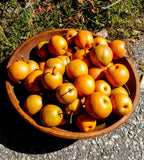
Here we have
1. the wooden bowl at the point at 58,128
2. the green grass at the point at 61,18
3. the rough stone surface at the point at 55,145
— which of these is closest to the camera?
the wooden bowl at the point at 58,128

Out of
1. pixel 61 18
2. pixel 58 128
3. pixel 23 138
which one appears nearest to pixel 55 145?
pixel 23 138

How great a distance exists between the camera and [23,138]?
2.81 meters

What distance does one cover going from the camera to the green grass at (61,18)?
3.72 meters

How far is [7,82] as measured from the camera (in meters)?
2.44

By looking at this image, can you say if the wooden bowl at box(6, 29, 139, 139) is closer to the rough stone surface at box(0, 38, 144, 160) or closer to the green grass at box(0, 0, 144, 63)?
the rough stone surface at box(0, 38, 144, 160)

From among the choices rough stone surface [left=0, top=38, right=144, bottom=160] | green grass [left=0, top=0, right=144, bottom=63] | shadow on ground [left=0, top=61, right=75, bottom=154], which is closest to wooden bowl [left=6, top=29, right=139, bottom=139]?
shadow on ground [left=0, top=61, right=75, bottom=154]

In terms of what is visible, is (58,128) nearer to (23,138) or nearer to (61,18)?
(23,138)

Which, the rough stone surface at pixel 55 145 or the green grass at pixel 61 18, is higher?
the green grass at pixel 61 18

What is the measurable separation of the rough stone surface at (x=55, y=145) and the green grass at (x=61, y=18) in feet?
4.61

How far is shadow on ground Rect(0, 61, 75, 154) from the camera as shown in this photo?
2.74m

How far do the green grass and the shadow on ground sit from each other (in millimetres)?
1271

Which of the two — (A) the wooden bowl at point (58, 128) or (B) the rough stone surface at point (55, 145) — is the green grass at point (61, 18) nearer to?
(A) the wooden bowl at point (58, 128)

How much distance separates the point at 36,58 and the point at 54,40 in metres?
0.61

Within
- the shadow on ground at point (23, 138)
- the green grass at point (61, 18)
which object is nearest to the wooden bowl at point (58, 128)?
the shadow on ground at point (23, 138)
